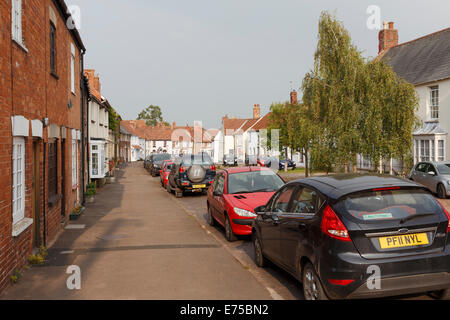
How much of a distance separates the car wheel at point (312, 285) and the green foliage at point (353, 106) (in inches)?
573

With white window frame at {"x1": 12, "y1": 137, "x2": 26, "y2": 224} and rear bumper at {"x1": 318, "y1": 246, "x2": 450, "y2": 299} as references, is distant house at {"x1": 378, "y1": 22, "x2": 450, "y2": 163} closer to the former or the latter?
rear bumper at {"x1": 318, "y1": 246, "x2": 450, "y2": 299}

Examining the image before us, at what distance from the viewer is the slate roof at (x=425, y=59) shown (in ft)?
81.3

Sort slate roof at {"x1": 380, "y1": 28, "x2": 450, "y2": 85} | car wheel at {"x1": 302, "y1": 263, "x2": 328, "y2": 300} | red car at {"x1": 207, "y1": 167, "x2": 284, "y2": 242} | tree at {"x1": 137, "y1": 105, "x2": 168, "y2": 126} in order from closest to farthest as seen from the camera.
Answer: car wheel at {"x1": 302, "y1": 263, "x2": 328, "y2": 300}
red car at {"x1": 207, "y1": 167, "x2": 284, "y2": 242}
slate roof at {"x1": 380, "y1": 28, "x2": 450, "y2": 85}
tree at {"x1": 137, "y1": 105, "x2": 168, "y2": 126}

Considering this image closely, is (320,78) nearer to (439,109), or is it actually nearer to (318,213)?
(439,109)

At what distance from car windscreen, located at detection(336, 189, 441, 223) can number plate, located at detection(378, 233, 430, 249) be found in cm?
20

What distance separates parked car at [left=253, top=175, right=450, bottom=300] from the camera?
4.30 meters

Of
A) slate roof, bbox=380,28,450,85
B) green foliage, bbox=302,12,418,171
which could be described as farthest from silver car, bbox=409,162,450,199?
slate roof, bbox=380,28,450,85

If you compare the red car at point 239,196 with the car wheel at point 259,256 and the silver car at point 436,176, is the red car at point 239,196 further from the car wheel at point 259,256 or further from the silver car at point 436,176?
the silver car at point 436,176

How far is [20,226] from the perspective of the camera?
6559 millimetres

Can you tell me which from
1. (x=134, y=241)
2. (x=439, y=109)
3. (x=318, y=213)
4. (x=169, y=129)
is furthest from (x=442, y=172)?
(x=169, y=129)

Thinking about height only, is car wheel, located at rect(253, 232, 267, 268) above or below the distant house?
below

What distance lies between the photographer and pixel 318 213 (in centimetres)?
481

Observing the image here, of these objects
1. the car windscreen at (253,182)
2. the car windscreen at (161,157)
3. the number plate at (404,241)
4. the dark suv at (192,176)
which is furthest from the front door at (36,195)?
the car windscreen at (161,157)

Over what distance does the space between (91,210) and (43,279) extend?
9.11 metres
